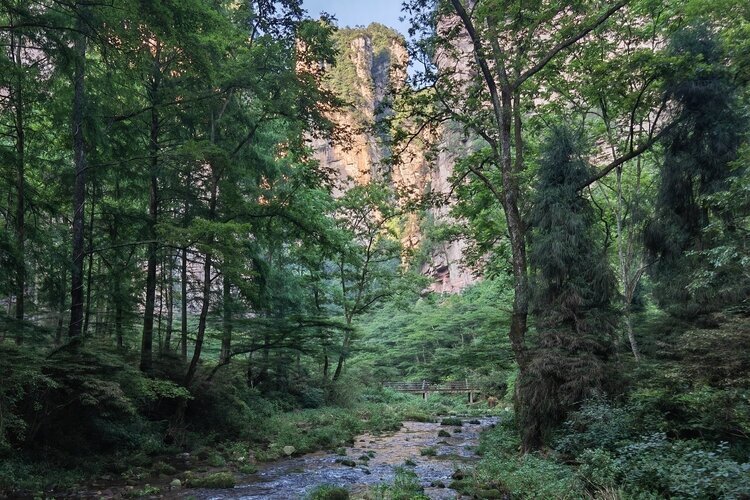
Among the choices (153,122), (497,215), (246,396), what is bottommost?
(246,396)

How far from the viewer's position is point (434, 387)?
31.5 meters

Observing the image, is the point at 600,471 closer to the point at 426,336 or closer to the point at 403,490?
the point at 403,490

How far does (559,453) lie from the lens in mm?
7348

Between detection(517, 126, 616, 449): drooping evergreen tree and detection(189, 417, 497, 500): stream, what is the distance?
234 centimetres

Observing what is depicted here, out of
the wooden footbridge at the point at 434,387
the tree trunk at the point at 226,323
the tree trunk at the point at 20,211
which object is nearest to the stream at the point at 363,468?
the tree trunk at the point at 226,323

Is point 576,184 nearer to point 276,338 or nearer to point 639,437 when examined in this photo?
point 639,437

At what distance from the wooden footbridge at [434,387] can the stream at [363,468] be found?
1529 centimetres

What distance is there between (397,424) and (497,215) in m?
9.34

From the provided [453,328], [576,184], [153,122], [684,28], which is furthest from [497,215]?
[453,328]

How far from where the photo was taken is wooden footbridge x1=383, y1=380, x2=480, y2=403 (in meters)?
29.9

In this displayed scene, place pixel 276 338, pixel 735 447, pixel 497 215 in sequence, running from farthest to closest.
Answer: pixel 497 215 < pixel 276 338 < pixel 735 447

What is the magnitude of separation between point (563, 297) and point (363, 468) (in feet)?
19.2

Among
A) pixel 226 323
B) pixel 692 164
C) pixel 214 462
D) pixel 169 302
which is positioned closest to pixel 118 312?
pixel 226 323

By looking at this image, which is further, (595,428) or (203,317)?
(203,317)
